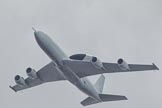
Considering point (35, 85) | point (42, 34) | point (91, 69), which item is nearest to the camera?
point (42, 34)

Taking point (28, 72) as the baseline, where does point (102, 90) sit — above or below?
below

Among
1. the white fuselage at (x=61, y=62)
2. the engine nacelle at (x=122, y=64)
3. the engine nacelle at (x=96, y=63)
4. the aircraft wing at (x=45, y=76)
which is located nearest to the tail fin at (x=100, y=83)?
the white fuselage at (x=61, y=62)

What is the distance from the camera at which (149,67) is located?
86.1 metres

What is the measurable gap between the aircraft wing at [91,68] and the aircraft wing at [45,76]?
12.5 ft

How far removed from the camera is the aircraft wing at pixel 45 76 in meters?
94.5

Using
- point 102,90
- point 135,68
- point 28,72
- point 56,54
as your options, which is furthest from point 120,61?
point 102,90

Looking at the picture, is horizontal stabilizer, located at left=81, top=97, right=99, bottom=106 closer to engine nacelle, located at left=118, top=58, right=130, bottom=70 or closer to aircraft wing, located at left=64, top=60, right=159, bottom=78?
aircraft wing, located at left=64, top=60, right=159, bottom=78

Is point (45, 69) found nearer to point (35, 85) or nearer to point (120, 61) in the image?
point (35, 85)

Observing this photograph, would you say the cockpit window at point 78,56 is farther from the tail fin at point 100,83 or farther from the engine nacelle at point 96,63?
the tail fin at point 100,83

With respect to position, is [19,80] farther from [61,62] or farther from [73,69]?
[61,62]

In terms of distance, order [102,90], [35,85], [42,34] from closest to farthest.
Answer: [42,34], [35,85], [102,90]

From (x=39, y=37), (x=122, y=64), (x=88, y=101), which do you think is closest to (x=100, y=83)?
(x=88, y=101)

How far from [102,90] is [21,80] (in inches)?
690

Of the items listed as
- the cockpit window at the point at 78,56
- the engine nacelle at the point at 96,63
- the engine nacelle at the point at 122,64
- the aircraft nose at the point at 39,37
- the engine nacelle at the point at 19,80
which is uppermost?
the aircraft nose at the point at 39,37
